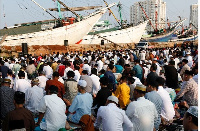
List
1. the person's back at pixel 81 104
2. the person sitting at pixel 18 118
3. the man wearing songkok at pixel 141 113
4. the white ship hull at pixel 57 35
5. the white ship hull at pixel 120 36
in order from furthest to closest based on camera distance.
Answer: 1. the white ship hull at pixel 120 36
2. the white ship hull at pixel 57 35
3. the person's back at pixel 81 104
4. the man wearing songkok at pixel 141 113
5. the person sitting at pixel 18 118

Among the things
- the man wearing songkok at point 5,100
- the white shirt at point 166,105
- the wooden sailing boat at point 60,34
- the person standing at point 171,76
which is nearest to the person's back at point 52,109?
the man wearing songkok at point 5,100

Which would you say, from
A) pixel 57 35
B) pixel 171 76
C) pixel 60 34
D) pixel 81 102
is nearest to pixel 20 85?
pixel 81 102

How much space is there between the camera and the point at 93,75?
9781 millimetres

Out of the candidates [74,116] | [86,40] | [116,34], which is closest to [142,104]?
[74,116]

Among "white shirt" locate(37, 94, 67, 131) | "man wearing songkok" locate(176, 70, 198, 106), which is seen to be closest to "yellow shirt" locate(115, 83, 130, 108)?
"man wearing songkok" locate(176, 70, 198, 106)

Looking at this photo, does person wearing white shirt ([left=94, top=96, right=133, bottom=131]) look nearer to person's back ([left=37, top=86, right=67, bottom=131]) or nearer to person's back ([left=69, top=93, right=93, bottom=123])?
person's back ([left=37, top=86, right=67, bottom=131])

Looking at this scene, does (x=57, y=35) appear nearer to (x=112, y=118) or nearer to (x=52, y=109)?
(x=52, y=109)

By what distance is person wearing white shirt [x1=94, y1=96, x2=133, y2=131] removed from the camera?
520 cm

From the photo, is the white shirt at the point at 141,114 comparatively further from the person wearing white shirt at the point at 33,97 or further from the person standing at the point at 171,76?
the person standing at the point at 171,76

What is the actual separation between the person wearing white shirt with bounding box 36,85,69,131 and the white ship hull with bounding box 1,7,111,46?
103 feet

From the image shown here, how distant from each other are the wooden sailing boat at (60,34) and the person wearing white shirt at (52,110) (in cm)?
2893

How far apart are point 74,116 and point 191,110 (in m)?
4.01

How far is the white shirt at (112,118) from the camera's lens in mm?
5195

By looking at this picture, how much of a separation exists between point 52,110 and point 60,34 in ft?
116
